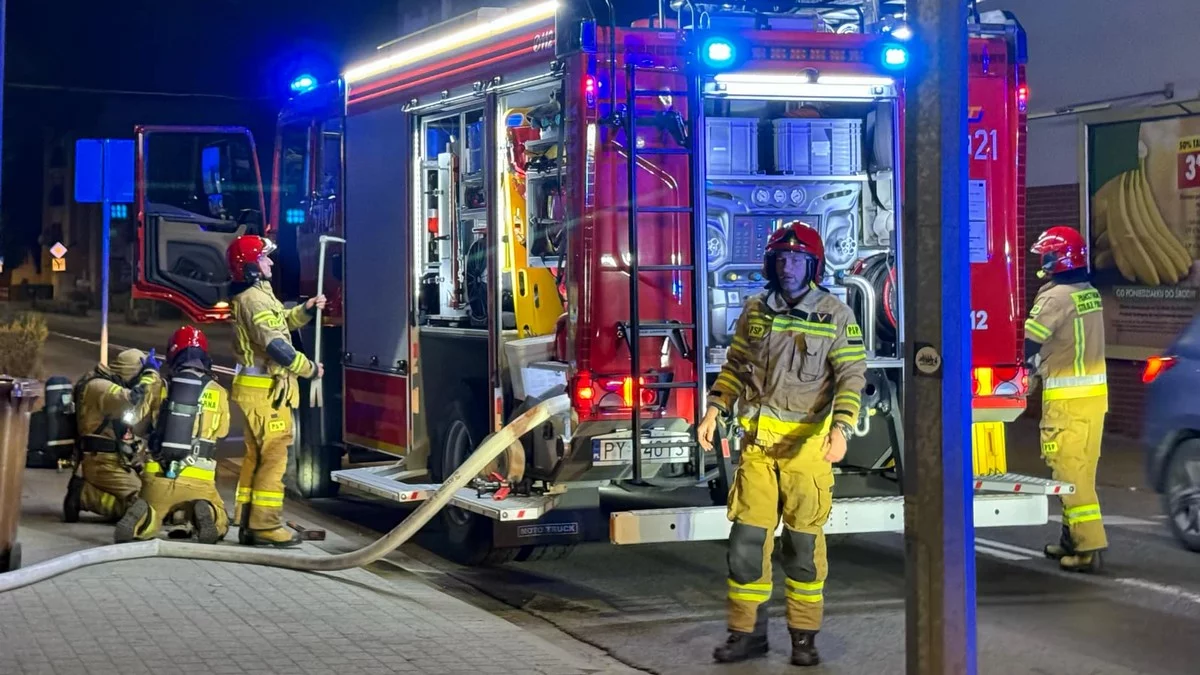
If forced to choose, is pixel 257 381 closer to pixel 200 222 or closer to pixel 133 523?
pixel 133 523

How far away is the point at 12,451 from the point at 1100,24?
1139cm

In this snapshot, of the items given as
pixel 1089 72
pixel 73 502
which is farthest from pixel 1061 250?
pixel 1089 72

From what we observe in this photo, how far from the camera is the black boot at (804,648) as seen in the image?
6.28 meters

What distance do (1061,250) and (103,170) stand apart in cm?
844

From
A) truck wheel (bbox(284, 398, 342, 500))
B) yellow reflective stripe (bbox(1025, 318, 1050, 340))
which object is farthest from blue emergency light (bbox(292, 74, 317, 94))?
yellow reflective stripe (bbox(1025, 318, 1050, 340))

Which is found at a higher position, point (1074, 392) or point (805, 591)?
point (1074, 392)

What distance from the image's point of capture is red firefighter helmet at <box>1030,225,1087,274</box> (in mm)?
8500

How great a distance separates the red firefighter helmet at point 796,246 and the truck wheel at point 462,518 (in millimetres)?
2736

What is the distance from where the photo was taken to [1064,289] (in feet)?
28.0

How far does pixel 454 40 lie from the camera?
863 cm

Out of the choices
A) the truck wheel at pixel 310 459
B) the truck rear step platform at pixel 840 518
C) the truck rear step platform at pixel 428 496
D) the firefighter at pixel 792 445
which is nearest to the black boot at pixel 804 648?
the firefighter at pixel 792 445

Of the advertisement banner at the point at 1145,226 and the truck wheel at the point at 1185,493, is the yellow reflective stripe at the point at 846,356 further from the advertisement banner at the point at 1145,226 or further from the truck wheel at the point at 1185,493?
the advertisement banner at the point at 1145,226

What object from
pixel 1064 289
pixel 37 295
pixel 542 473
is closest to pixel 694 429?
pixel 542 473

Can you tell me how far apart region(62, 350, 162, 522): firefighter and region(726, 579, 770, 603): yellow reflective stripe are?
4.30 meters
